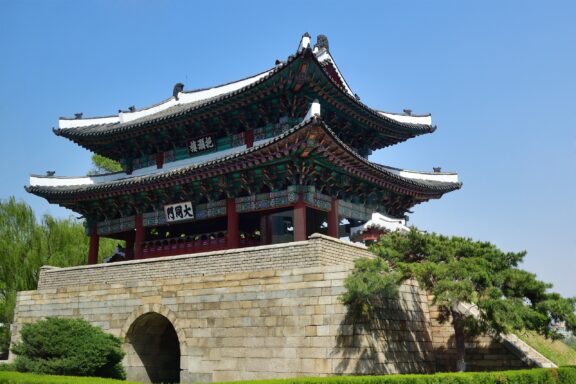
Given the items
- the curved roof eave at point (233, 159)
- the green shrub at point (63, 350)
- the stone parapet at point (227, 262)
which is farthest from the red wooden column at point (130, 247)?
the green shrub at point (63, 350)

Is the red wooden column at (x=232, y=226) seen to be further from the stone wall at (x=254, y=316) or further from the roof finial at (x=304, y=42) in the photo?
the roof finial at (x=304, y=42)

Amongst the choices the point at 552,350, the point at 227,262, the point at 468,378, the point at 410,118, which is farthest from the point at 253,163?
the point at 552,350

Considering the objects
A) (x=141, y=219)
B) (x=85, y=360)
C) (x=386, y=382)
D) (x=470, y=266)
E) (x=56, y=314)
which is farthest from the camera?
(x=141, y=219)

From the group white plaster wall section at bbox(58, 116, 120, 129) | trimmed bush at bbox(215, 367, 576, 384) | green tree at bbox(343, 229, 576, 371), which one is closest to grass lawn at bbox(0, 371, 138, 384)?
trimmed bush at bbox(215, 367, 576, 384)

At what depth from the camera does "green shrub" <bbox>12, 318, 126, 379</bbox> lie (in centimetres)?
1465

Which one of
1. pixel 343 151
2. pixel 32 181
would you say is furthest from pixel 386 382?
pixel 32 181

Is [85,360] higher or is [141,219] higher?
[141,219]

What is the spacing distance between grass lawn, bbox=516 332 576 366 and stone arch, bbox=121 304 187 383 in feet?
33.3

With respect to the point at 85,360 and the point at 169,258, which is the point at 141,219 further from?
the point at 85,360

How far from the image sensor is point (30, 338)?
49.7ft

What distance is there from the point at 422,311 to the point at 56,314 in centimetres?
1243

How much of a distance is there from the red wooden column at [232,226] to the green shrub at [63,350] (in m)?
4.94

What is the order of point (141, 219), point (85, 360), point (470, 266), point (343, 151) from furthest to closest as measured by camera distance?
point (141, 219), point (343, 151), point (85, 360), point (470, 266)

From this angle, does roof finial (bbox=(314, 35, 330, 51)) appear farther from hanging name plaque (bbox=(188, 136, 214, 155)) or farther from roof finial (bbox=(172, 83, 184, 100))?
roof finial (bbox=(172, 83, 184, 100))
